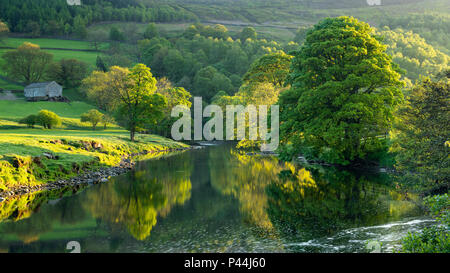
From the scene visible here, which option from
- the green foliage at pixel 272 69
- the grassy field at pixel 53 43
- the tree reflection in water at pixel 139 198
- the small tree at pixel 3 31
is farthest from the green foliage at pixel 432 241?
the grassy field at pixel 53 43

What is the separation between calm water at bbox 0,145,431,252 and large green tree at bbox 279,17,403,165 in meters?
3.48

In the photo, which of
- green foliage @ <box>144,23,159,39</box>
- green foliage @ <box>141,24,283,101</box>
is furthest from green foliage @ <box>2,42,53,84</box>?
green foliage @ <box>144,23,159,39</box>

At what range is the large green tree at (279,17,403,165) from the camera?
34.1 metres

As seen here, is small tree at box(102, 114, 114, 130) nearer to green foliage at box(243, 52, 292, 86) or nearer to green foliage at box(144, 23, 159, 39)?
green foliage at box(243, 52, 292, 86)

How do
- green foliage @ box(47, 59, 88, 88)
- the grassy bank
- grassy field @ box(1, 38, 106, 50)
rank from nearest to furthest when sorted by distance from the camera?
the grassy bank < green foliage @ box(47, 59, 88, 88) < grassy field @ box(1, 38, 106, 50)

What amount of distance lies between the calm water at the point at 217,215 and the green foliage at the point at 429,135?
7.65ft

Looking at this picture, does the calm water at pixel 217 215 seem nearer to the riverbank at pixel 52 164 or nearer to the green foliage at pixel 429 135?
the riverbank at pixel 52 164

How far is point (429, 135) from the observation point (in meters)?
20.8

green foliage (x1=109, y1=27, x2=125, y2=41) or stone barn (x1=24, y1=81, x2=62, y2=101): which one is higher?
green foliage (x1=109, y1=27, x2=125, y2=41)

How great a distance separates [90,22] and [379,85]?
623 ft

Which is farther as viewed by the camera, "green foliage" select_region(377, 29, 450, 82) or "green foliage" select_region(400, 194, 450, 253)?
"green foliage" select_region(377, 29, 450, 82)

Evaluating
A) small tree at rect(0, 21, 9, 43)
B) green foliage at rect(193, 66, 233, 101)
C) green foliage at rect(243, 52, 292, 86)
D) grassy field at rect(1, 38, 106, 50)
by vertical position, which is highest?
small tree at rect(0, 21, 9, 43)

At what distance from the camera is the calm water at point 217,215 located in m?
17.2

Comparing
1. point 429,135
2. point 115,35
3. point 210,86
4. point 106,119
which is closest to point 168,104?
point 106,119
